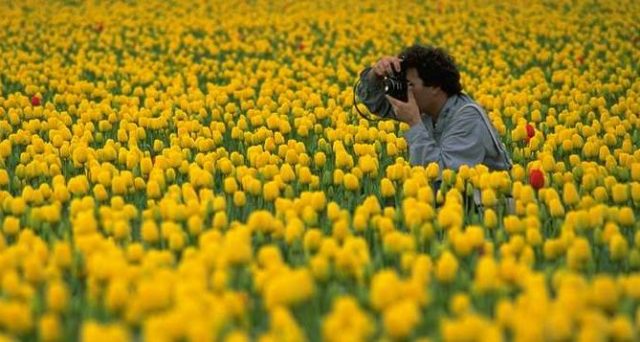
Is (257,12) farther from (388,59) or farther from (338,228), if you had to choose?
(338,228)

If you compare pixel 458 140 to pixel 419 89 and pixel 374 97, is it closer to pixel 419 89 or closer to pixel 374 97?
pixel 419 89

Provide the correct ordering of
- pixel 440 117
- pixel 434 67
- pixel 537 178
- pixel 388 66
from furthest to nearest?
pixel 388 66
pixel 440 117
pixel 434 67
pixel 537 178

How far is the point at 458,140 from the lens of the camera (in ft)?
19.8

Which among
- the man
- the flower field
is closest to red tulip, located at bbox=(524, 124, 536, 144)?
the flower field

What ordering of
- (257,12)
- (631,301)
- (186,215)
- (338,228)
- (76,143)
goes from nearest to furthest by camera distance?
1. (631,301)
2. (338,228)
3. (186,215)
4. (76,143)
5. (257,12)

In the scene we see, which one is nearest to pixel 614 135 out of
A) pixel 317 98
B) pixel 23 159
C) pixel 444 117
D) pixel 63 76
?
→ pixel 444 117

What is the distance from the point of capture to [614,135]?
22.6 ft

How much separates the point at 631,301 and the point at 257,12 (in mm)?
13458

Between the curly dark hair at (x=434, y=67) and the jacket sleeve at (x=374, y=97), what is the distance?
0.60 m

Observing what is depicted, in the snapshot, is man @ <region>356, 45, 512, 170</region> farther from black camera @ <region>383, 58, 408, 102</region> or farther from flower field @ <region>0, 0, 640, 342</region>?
flower field @ <region>0, 0, 640, 342</region>

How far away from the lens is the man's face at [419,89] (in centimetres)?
632

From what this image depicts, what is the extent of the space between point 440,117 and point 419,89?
0.70ft

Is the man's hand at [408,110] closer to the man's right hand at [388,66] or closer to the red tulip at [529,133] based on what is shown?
the man's right hand at [388,66]

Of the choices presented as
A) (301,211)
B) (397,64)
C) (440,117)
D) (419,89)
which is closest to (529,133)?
(440,117)
